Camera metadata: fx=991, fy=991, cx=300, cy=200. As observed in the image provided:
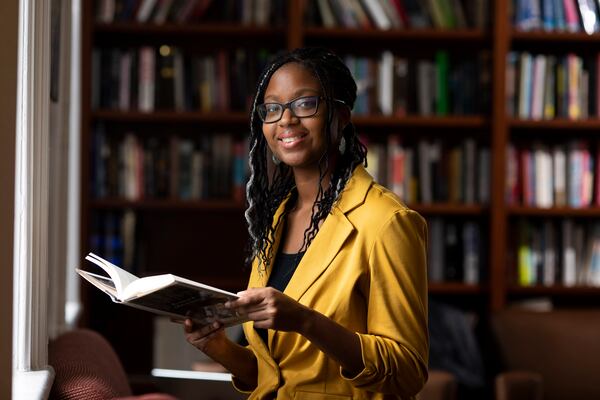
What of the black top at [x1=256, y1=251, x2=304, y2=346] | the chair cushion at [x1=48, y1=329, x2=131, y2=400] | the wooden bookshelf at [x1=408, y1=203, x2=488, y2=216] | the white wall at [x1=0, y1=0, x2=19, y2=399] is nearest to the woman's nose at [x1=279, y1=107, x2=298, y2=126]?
the black top at [x1=256, y1=251, x2=304, y2=346]

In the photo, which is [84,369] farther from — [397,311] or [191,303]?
[397,311]

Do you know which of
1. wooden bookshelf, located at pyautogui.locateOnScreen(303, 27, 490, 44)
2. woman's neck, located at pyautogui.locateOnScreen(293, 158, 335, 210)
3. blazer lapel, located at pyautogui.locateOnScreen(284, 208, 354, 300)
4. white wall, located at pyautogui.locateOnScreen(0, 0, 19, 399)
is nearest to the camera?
white wall, located at pyautogui.locateOnScreen(0, 0, 19, 399)

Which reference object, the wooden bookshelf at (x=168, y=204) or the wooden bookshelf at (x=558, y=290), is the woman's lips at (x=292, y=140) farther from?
the wooden bookshelf at (x=558, y=290)

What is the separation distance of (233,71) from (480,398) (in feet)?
5.88

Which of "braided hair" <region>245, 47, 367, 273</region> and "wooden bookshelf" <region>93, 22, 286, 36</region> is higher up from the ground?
"wooden bookshelf" <region>93, 22, 286, 36</region>

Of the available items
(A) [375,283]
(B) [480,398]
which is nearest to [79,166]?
(B) [480,398]

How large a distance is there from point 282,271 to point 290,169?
27 cm

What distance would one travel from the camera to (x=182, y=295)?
1635 mm

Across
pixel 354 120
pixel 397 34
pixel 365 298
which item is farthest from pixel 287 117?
pixel 397 34

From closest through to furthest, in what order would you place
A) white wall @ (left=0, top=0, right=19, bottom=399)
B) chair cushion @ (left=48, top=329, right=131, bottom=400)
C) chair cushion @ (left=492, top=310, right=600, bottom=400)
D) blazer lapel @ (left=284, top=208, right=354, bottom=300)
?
white wall @ (left=0, top=0, right=19, bottom=399) → blazer lapel @ (left=284, top=208, right=354, bottom=300) → chair cushion @ (left=48, top=329, right=131, bottom=400) → chair cushion @ (left=492, top=310, right=600, bottom=400)

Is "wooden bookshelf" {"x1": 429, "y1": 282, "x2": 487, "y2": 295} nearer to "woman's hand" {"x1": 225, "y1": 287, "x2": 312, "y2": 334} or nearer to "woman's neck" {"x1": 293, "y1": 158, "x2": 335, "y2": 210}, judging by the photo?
"woman's neck" {"x1": 293, "y1": 158, "x2": 335, "y2": 210}

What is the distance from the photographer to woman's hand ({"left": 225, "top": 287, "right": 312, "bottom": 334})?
159 centimetres

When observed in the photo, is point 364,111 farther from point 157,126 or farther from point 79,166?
point 79,166

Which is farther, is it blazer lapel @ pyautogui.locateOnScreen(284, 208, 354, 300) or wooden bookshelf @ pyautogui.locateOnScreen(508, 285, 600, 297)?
wooden bookshelf @ pyautogui.locateOnScreen(508, 285, 600, 297)
